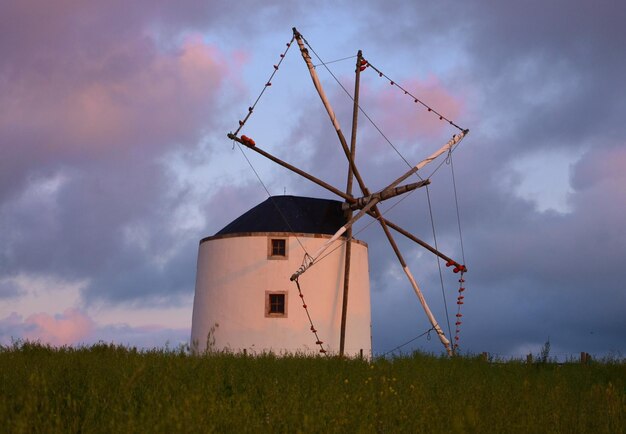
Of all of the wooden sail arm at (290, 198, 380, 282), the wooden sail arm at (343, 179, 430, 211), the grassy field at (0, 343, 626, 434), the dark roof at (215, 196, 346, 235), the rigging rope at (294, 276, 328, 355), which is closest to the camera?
the grassy field at (0, 343, 626, 434)

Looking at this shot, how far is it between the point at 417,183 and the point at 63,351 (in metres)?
10.9

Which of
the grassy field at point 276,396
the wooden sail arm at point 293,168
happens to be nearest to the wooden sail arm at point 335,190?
the wooden sail arm at point 293,168

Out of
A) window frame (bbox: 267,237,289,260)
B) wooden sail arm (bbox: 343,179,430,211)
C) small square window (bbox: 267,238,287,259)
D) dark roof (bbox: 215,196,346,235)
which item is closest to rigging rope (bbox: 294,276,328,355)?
window frame (bbox: 267,237,289,260)

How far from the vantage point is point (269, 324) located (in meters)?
19.4

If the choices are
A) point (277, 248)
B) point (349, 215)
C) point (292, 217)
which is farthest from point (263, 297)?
point (349, 215)

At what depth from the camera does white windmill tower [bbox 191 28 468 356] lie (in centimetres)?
1945

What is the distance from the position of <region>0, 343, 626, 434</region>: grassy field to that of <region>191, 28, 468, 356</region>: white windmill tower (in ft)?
15.5

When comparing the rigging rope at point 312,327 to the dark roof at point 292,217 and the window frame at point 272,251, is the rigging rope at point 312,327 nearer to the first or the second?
the window frame at point 272,251

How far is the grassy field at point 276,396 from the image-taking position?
765 centimetres

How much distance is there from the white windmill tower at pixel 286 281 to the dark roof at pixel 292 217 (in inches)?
1.3

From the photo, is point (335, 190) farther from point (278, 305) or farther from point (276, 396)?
point (276, 396)

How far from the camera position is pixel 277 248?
1981cm

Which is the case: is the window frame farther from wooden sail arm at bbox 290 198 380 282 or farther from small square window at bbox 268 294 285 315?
small square window at bbox 268 294 285 315

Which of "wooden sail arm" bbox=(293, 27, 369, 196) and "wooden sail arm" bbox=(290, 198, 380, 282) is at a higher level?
"wooden sail arm" bbox=(293, 27, 369, 196)
